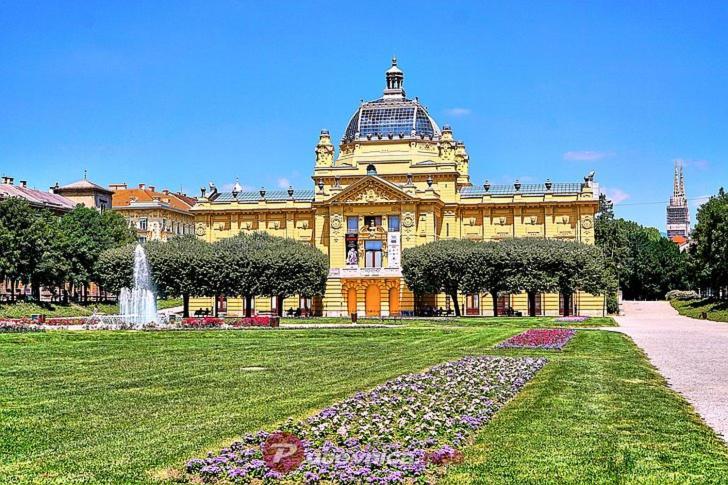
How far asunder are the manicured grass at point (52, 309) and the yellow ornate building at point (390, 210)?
10510mm

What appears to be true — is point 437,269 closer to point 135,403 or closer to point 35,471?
point 135,403

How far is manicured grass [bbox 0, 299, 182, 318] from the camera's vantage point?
7781 cm

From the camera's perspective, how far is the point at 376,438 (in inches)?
568

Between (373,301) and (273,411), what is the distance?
7346 cm

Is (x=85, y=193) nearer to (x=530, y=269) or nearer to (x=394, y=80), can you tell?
(x=394, y=80)

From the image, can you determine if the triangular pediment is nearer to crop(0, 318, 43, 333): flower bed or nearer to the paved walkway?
the paved walkway

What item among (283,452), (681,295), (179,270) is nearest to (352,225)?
(179,270)

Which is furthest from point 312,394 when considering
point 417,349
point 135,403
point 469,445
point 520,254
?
point 520,254

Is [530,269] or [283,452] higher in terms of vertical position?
[530,269]

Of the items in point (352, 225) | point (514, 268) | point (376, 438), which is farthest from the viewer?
point (352, 225)

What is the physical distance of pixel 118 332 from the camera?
48062mm

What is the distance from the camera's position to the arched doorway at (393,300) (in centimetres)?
8875

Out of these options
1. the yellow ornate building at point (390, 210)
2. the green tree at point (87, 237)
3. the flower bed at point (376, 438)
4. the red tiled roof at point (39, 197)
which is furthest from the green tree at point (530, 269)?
the red tiled roof at point (39, 197)

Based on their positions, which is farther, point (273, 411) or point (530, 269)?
point (530, 269)
